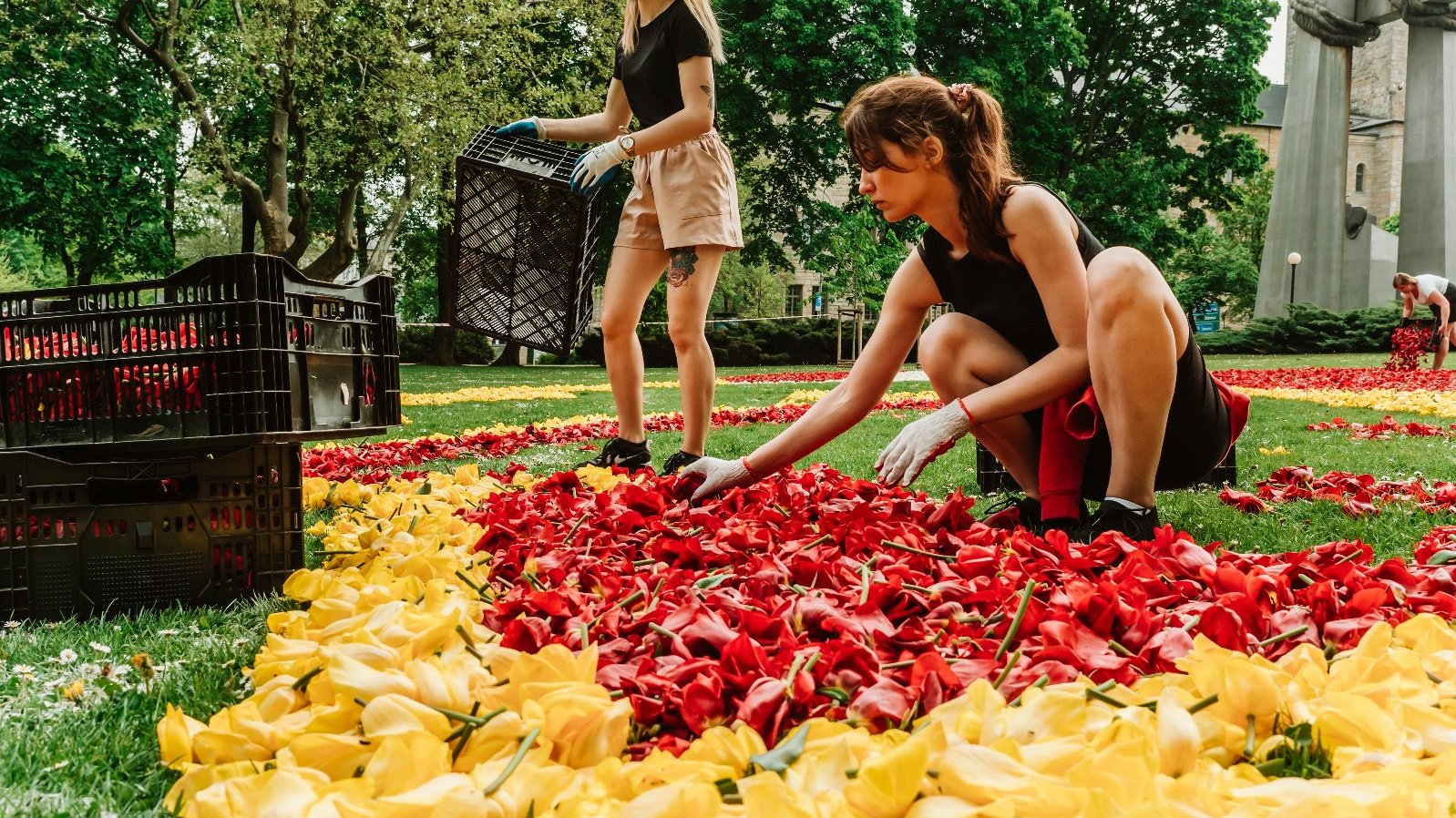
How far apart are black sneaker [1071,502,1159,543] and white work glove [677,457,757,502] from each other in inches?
37.0

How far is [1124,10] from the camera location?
1121 inches

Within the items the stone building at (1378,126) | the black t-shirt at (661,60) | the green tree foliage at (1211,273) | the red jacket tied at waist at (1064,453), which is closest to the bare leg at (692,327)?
the black t-shirt at (661,60)

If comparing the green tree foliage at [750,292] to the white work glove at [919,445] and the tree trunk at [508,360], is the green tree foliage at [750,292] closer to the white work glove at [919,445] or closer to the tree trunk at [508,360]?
the tree trunk at [508,360]

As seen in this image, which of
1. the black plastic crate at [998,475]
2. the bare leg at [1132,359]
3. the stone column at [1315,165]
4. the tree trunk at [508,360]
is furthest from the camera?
the stone column at [1315,165]

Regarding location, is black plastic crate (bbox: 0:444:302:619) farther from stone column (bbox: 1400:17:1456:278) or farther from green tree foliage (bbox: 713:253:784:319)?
green tree foliage (bbox: 713:253:784:319)

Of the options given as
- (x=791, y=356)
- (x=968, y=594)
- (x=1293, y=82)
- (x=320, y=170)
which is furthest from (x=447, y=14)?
(x=1293, y=82)

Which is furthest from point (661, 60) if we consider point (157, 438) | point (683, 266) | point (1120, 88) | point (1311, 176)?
point (1311, 176)

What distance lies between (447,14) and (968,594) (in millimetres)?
17413

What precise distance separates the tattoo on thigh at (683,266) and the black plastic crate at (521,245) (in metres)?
0.40

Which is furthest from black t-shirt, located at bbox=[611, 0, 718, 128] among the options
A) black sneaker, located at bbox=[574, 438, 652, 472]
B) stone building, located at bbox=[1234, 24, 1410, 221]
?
stone building, located at bbox=[1234, 24, 1410, 221]

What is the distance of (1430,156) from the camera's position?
26516 mm

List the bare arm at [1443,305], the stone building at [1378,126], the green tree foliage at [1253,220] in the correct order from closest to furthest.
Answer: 1. the bare arm at [1443,305]
2. the green tree foliage at [1253,220]
3. the stone building at [1378,126]

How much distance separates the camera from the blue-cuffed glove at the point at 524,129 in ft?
14.3

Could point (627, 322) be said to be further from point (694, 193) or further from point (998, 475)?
point (998, 475)
